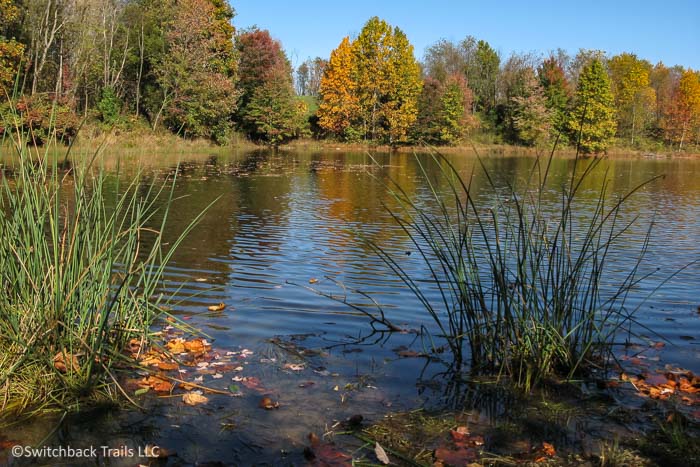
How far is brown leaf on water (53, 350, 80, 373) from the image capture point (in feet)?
10.2

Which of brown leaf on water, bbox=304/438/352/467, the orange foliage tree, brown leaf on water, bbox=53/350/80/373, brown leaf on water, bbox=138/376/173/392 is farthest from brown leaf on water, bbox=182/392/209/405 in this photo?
the orange foliage tree

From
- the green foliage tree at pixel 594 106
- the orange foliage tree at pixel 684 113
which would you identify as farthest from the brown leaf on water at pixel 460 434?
the orange foliage tree at pixel 684 113

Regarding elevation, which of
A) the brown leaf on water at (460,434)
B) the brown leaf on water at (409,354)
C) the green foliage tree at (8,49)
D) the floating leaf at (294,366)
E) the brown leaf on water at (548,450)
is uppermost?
the green foliage tree at (8,49)

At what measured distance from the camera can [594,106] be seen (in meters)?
44.5

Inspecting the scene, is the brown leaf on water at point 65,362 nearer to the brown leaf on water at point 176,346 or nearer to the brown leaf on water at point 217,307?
the brown leaf on water at point 176,346

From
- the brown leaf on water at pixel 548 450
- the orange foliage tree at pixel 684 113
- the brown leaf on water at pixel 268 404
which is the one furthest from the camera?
the orange foliage tree at pixel 684 113

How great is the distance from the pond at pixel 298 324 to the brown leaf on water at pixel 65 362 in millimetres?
278

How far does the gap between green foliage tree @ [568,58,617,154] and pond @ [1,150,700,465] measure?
33318 millimetres

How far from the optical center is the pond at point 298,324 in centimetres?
303

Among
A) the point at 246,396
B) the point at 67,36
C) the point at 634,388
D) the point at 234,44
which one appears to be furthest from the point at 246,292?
the point at 234,44

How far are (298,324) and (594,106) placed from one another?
4507 cm

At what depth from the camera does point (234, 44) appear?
42.0 meters

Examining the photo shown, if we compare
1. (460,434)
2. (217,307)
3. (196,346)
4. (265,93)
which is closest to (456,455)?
(460,434)

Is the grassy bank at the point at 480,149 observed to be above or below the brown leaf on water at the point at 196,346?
above
